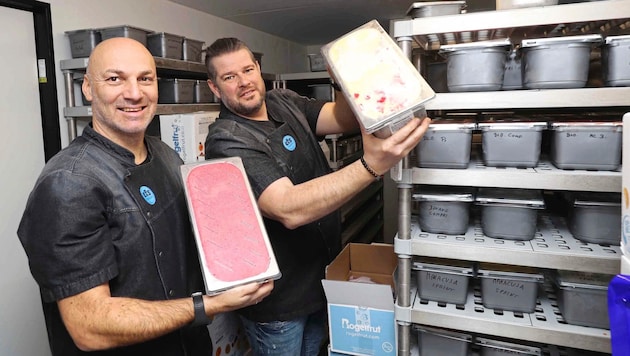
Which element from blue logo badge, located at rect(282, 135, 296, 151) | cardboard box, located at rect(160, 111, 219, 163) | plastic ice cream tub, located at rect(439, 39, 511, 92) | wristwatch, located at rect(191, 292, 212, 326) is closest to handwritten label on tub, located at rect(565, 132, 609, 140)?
plastic ice cream tub, located at rect(439, 39, 511, 92)

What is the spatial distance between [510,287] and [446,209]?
319mm

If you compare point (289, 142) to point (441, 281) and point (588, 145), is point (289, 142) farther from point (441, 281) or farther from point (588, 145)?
point (588, 145)

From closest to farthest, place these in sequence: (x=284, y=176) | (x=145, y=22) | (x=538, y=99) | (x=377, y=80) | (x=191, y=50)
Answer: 1. (x=377, y=80)
2. (x=538, y=99)
3. (x=284, y=176)
4. (x=191, y=50)
5. (x=145, y=22)

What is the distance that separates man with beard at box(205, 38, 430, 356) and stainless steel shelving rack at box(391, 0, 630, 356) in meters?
0.35

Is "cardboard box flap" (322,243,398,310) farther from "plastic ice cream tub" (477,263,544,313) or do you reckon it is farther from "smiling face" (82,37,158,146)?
"smiling face" (82,37,158,146)

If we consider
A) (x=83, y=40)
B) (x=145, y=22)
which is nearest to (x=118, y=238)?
(x=83, y=40)

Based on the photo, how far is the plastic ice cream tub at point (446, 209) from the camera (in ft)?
4.79

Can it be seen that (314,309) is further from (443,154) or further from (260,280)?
(443,154)

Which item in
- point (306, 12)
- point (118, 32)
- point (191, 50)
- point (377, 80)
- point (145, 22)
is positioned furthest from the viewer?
point (306, 12)

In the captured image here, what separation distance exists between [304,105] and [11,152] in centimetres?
162

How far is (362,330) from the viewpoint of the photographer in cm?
161

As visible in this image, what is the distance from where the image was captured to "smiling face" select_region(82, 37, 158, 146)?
1.31 meters

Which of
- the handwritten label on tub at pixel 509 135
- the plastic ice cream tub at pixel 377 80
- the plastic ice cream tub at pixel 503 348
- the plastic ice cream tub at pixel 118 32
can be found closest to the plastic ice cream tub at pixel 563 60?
the handwritten label on tub at pixel 509 135

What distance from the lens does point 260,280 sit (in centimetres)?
114
